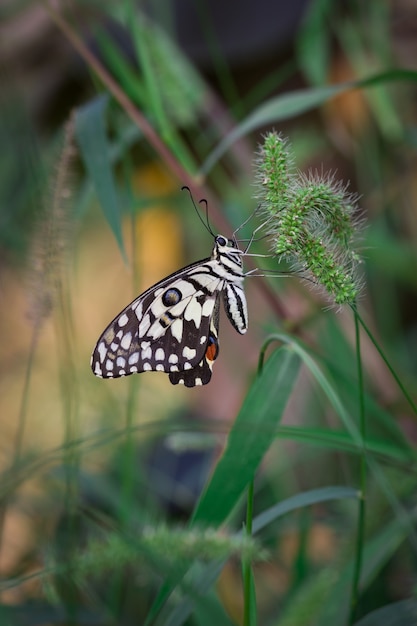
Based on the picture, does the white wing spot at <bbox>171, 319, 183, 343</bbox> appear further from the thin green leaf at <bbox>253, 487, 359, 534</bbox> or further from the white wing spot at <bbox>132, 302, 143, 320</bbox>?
the thin green leaf at <bbox>253, 487, 359, 534</bbox>

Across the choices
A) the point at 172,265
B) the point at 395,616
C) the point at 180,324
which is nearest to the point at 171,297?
the point at 180,324

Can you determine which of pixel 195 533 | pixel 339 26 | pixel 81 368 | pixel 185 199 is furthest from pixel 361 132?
pixel 195 533

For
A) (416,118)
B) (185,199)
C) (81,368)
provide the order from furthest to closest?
1. (416,118)
2. (81,368)
3. (185,199)

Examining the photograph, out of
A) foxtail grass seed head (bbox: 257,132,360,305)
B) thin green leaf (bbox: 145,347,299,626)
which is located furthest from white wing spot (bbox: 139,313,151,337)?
foxtail grass seed head (bbox: 257,132,360,305)

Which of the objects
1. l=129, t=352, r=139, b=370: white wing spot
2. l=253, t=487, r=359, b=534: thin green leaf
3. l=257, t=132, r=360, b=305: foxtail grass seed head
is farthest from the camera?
l=129, t=352, r=139, b=370: white wing spot

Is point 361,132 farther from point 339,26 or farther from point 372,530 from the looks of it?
point 372,530

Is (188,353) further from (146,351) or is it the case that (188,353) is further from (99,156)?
(99,156)

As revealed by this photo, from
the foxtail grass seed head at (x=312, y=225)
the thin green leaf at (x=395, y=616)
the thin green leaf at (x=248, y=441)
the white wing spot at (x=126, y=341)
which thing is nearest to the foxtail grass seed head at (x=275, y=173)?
the foxtail grass seed head at (x=312, y=225)
